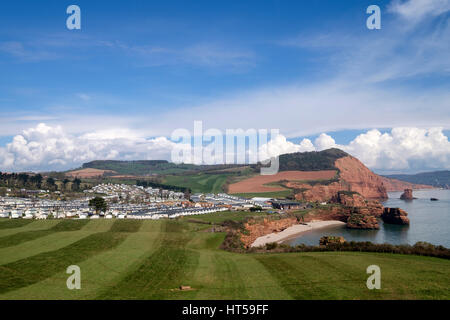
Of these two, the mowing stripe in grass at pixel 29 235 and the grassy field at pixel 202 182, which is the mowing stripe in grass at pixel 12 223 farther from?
the grassy field at pixel 202 182

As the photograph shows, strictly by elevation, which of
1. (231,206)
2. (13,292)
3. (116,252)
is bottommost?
(231,206)

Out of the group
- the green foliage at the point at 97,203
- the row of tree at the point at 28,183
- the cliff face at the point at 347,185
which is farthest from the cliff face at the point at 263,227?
the row of tree at the point at 28,183

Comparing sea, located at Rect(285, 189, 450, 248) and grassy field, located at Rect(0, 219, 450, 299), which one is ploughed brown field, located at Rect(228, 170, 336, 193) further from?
grassy field, located at Rect(0, 219, 450, 299)

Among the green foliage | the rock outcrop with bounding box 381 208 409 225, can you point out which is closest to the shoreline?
the rock outcrop with bounding box 381 208 409 225

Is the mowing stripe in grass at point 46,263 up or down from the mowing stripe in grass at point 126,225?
up
